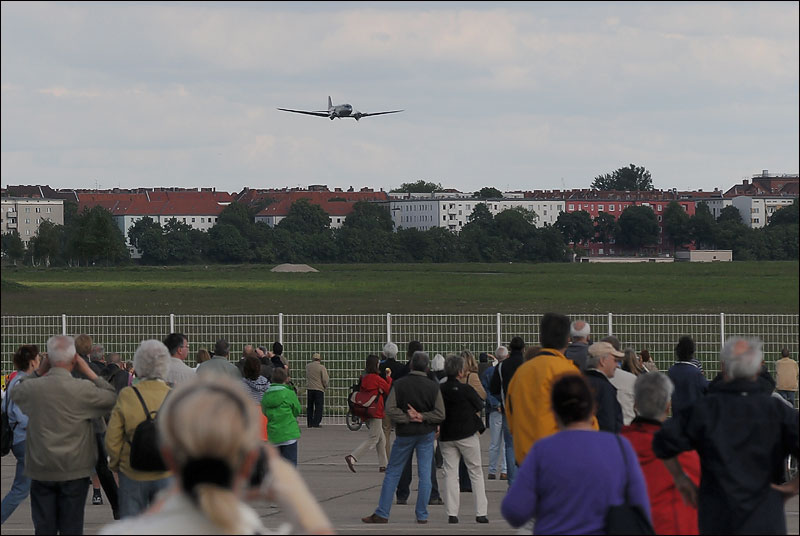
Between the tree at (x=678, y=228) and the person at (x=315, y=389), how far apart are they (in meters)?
75.2

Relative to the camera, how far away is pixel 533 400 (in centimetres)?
700

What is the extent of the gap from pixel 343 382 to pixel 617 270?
7085cm

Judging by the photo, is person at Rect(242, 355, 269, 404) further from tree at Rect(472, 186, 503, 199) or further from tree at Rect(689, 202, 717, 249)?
tree at Rect(472, 186, 503, 199)

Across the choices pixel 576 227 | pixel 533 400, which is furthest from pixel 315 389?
pixel 576 227

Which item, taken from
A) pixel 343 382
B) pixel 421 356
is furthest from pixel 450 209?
pixel 421 356

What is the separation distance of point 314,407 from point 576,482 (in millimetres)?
15655

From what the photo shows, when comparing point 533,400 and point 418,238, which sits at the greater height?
point 418,238

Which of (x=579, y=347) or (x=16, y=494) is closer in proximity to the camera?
(x=579, y=347)

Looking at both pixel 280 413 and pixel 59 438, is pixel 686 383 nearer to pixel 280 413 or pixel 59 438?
pixel 280 413

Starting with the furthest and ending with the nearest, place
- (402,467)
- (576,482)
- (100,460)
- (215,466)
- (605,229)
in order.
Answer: (605,229) < (402,467) < (100,460) < (576,482) < (215,466)

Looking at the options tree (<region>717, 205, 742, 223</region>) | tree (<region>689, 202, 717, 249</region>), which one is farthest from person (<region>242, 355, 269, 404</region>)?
tree (<region>717, 205, 742, 223</region>)

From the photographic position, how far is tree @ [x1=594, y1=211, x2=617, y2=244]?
109188mm

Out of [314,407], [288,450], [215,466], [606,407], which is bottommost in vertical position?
[314,407]

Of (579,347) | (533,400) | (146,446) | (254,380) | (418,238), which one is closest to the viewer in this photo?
(533,400)
